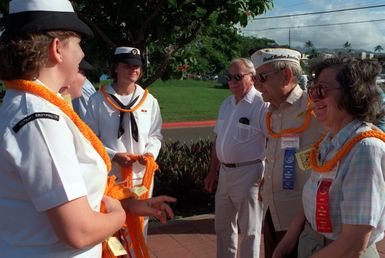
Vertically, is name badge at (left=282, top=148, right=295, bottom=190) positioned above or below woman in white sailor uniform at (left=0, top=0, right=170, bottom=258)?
below

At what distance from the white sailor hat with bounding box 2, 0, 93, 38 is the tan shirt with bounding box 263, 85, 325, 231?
6.55 feet

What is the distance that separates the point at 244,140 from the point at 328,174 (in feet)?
5.92

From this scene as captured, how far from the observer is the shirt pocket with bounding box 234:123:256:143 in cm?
373

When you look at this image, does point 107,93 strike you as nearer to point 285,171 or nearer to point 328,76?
point 285,171

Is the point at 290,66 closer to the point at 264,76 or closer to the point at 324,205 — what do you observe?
the point at 264,76

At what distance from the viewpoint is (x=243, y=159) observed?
3.77 meters

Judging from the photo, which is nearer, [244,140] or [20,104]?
[20,104]

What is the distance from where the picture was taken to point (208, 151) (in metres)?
7.21

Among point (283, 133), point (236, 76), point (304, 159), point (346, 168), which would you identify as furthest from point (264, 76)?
point (346, 168)

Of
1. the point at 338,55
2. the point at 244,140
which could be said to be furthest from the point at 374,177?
→ the point at 244,140

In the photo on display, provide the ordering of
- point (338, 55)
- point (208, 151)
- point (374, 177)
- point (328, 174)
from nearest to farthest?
point (374, 177) → point (328, 174) → point (338, 55) → point (208, 151)

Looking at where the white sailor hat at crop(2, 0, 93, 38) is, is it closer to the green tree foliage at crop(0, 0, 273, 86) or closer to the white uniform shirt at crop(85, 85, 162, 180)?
the white uniform shirt at crop(85, 85, 162, 180)

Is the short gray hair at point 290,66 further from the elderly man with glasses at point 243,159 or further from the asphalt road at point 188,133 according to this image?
the asphalt road at point 188,133

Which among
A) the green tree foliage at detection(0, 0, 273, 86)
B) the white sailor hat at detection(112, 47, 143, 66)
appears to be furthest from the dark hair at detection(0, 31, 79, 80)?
the green tree foliage at detection(0, 0, 273, 86)
